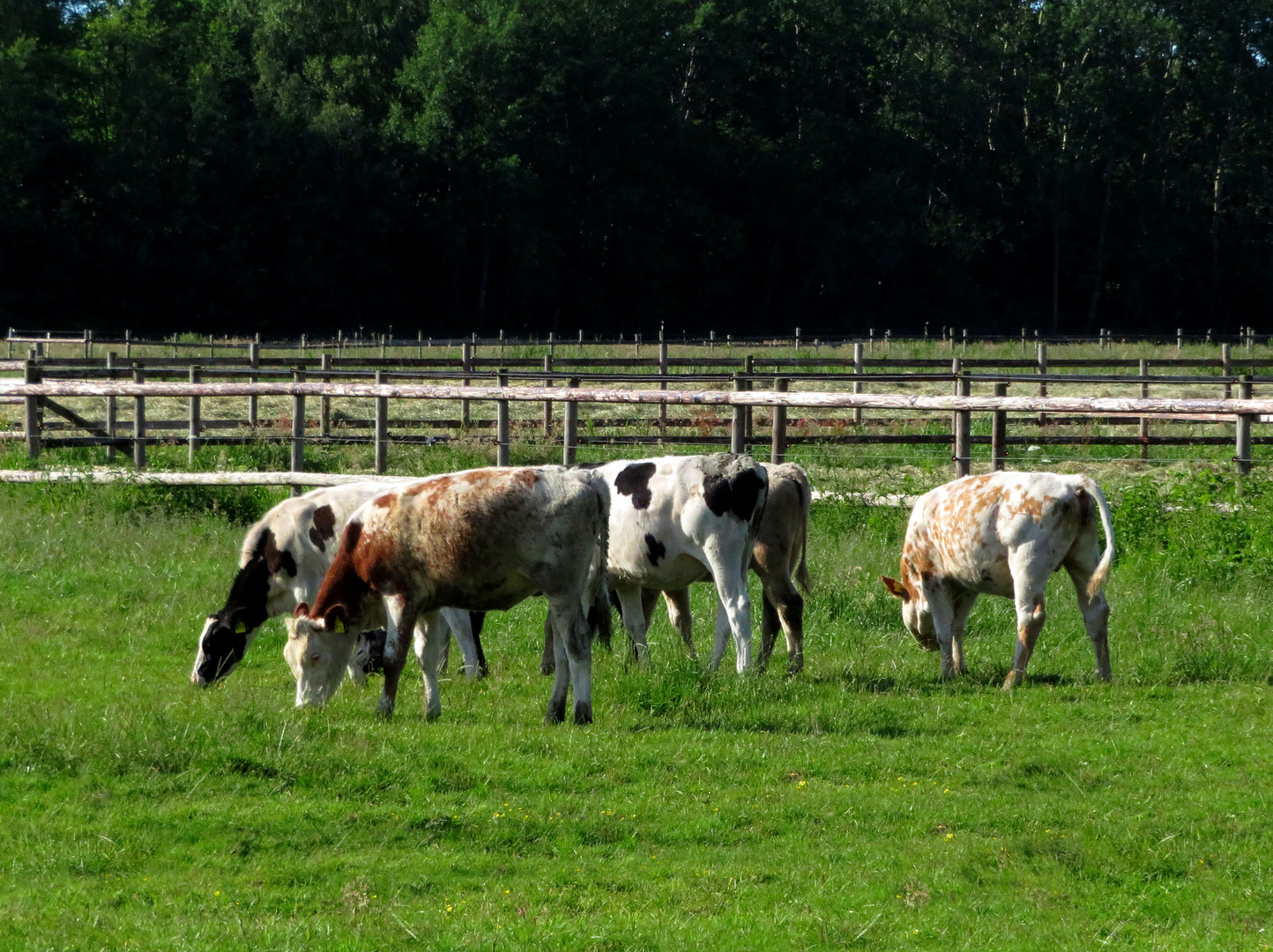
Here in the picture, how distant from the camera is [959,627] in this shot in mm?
8922

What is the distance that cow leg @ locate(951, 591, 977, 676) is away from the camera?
8656mm

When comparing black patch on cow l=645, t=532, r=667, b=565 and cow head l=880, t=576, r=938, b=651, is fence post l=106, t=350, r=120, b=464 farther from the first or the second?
cow head l=880, t=576, r=938, b=651

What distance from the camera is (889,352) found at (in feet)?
149

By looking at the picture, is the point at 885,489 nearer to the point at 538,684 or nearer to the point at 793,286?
the point at 538,684

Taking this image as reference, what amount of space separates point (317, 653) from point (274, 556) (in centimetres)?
110

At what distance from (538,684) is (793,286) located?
210ft

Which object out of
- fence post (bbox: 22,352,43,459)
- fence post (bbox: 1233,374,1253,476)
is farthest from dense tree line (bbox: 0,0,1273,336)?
fence post (bbox: 1233,374,1253,476)

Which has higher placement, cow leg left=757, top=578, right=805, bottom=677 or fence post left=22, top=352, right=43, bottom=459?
fence post left=22, top=352, right=43, bottom=459

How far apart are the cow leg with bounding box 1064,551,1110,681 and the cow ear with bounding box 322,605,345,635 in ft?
12.9

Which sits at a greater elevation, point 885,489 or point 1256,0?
point 1256,0

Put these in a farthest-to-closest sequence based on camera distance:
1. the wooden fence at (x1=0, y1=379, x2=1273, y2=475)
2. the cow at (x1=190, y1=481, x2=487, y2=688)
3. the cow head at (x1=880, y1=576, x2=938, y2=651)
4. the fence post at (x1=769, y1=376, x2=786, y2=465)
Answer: the fence post at (x1=769, y1=376, x2=786, y2=465) < the wooden fence at (x1=0, y1=379, x2=1273, y2=475) < the cow head at (x1=880, y1=576, x2=938, y2=651) < the cow at (x1=190, y1=481, x2=487, y2=688)

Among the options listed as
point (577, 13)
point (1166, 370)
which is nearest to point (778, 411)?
point (1166, 370)

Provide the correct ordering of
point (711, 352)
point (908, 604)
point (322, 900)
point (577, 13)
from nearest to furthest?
point (322, 900) → point (908, 604) → point (711, 352) → point (577, 13)

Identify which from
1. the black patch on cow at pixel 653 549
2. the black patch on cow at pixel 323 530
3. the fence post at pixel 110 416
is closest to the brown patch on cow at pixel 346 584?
the black patch on cow at pixel 323 530
